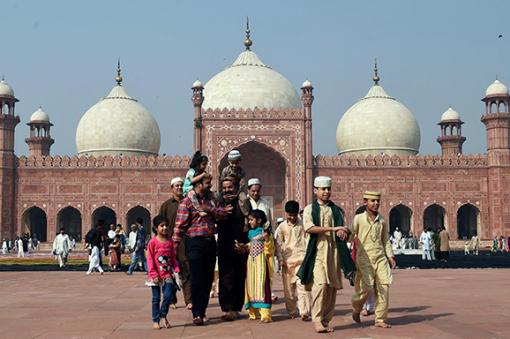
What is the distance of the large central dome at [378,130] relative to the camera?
3112 centimetres

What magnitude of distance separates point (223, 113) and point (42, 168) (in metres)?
7.58

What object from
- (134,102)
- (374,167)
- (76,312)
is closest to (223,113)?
(374,167)

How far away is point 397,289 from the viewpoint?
322 inches

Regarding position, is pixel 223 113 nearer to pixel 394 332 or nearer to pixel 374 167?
pixel 374 167

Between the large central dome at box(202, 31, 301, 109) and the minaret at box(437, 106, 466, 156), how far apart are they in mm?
8225

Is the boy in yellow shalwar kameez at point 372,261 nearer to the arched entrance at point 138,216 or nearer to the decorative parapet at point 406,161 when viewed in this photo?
the decorative parapet at point 406,161

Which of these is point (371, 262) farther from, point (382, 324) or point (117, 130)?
point (117, 130)

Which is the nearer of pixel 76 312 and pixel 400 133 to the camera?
pixel 76 312

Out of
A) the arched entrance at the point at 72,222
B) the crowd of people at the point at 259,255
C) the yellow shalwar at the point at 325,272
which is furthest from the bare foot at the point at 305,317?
the arched entrance at the point at 72,222

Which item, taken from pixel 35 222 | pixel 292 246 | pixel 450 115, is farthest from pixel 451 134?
pixel 292 246

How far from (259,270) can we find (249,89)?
79.5 feet

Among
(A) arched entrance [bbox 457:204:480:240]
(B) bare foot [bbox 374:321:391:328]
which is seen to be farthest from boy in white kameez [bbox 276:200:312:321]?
(A) arched entrance [bbox 457:204:480:240]

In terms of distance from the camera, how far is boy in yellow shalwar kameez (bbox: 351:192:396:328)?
4.97 m

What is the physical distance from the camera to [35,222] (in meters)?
28.8
